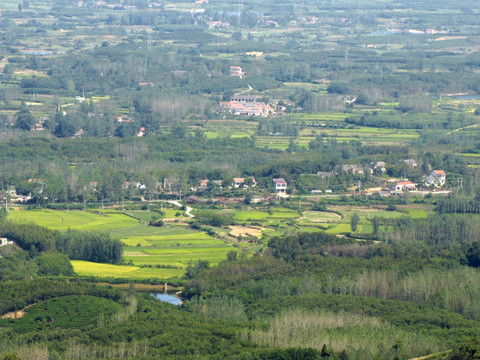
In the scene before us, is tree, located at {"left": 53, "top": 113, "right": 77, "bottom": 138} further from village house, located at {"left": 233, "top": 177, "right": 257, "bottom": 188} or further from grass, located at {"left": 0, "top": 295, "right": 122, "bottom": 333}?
grass, located at {"left": 0, "top": 295, "right": 122, "bottom": 333}

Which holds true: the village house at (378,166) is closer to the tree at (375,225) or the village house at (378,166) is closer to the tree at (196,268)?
the tree at (375,225)

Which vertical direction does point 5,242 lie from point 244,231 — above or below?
above

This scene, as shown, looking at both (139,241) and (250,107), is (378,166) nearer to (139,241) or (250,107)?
(139,241)

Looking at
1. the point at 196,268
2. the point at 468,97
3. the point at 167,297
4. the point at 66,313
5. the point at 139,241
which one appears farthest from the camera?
the point at 468,97

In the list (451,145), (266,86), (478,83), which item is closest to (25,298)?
(451,145)

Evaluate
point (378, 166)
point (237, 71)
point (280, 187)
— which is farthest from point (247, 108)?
point (280, 187)
